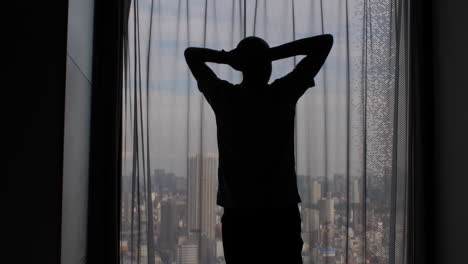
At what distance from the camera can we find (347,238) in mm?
2396

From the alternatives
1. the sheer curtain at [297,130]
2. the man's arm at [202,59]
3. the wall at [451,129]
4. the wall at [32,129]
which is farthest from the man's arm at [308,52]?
the wall at [451,129]

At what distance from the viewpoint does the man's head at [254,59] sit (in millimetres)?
1276

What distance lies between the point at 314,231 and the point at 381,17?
122cm

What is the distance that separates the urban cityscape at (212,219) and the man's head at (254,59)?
109cm

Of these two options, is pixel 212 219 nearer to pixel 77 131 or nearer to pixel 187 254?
pixel 187 254

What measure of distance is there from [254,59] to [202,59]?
0.69 feet

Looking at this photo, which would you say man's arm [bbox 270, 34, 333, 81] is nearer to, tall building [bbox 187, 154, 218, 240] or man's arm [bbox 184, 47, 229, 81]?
man's arm [bbox 184, 47, 229, 81]

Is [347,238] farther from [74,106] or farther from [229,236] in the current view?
[74,106]

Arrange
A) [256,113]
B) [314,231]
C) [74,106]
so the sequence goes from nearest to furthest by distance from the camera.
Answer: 1. [256,113]
2. [74,106]
3. [314,231]

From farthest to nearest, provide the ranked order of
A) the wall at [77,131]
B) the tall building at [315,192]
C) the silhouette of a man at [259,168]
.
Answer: the tall building at [315,192] < the wall at [77,131] < the silhouette of a man at [259,168]

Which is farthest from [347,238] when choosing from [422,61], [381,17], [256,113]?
Answer: [256,113]

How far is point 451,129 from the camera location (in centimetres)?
240

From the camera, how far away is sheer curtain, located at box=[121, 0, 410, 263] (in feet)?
7.54

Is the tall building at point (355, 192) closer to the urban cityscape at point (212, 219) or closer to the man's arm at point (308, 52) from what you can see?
the urban cityscape at point (212, 219)
